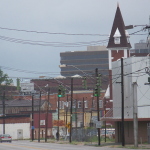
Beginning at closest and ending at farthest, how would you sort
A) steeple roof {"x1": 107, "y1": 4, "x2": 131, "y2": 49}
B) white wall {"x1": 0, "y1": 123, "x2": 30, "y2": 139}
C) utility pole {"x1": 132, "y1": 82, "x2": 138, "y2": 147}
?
utility pole {"x1": 132, "y1": 82, "x2": 138, "y2": 147}, steeple roof {"x1": 107, "y1": 4, "x2": 131, "y2": 49}, white wall {"x1": 0, "y1": 123, "x2": 30, "y2": 139}

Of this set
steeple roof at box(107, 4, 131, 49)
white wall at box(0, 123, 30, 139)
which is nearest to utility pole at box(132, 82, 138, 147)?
steeple roof at box(107, 4, 131, 49)

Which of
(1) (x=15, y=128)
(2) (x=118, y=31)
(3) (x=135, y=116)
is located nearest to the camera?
(3) (x=135, y=116)

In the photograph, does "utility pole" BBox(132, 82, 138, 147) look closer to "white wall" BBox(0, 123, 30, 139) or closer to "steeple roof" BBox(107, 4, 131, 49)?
"steeple roof" BBox(107, 4, 131, 49)

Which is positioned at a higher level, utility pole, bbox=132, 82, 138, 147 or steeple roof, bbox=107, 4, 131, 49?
steeple roof, bbox=107, 4, 131, 49

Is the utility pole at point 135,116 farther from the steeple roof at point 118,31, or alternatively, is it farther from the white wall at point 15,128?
the white wall at point 15,128

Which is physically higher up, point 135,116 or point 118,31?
point 118,31

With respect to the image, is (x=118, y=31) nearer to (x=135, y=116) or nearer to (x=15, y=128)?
(x=15, y=128)

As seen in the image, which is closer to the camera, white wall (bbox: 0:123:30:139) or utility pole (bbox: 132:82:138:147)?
utility pole (bbox: 132:82:138:147)

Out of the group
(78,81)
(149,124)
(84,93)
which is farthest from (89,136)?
(78,81)

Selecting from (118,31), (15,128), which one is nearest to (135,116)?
(118,31)

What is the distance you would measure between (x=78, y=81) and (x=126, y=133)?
434ft

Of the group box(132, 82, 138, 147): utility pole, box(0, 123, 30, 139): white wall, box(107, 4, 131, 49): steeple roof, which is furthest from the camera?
box(0, 123, 30, 139): white wall

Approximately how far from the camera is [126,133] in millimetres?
59938

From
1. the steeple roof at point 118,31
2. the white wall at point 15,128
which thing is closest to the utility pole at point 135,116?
the steeple roof at point 118,31
